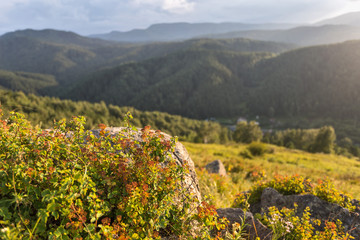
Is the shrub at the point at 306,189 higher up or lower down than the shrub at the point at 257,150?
higher up

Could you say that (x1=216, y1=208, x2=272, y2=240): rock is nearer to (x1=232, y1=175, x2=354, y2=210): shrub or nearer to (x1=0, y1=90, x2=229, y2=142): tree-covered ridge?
(x1=232, y1=175, x2=354, y2=210): shrub

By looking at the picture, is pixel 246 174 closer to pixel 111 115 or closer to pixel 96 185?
pixel 96 185

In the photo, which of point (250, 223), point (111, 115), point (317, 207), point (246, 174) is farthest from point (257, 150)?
point (111, 115)

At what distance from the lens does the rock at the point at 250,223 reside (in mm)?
4430

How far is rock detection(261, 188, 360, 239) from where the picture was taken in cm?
498

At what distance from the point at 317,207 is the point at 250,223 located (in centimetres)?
238

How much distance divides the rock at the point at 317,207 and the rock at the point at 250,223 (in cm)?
46

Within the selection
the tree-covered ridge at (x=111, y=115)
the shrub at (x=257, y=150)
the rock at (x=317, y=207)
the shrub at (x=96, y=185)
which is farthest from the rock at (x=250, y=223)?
the tree-covered ridge at (x=111, y=115)

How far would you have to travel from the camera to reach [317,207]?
5520 millimetres

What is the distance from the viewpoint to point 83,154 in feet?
10.3

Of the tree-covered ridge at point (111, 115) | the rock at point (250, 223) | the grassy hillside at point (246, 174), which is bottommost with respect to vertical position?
the tree-covered ridge at point (111, 115)

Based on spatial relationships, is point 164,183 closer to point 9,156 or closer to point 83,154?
point 83,154

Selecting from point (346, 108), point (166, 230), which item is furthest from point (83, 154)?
point (346, 108)

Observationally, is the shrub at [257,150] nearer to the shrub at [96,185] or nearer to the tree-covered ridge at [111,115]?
the shrub at [96,185]
